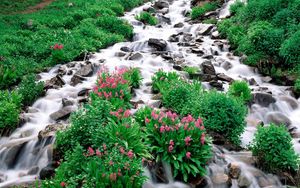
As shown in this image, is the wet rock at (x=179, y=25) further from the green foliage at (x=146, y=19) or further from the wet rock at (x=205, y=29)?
the wet rock at (x=205, y=29)

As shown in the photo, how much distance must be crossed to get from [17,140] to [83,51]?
326 inches

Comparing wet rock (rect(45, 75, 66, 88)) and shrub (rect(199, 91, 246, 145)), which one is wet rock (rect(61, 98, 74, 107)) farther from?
shrub (rect(199, 91, 246, 145))

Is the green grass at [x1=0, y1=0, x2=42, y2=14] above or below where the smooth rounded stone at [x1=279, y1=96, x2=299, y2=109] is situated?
above

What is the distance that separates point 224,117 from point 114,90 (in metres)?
3.48

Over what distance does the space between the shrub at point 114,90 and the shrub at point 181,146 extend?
2081mm

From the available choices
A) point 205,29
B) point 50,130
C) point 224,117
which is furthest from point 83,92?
point 205,29

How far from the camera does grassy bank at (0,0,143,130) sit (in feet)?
49.5

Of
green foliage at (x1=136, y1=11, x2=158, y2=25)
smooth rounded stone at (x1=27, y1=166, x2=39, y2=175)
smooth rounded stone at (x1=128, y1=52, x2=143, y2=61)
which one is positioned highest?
green foliage at (x1=136, y1=11, x2=158, y2=25)

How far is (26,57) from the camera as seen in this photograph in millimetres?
17531

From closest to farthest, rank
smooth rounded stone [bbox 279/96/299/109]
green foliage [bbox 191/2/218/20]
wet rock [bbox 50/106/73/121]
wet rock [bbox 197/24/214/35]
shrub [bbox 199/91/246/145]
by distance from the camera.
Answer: shrub [bbox 199/91/246/145]
wet rock [bbox 50/106/73/121]
smooth rounded stone [bbox 279/96/299/109]
wet rock [bbox 197/24/214/35]
green foliage [bbox 191/2/218/20]

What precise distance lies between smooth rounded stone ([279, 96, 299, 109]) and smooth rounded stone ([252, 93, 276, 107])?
491 millimetres

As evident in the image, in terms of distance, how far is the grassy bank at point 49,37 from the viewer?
1508 cm

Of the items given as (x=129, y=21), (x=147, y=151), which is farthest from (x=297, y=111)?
(x=129, y=21)

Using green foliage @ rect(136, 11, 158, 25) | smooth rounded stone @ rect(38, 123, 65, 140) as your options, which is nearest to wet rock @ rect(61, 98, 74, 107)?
smooth rounded stone @ rect(38, 123, 65, 140)
